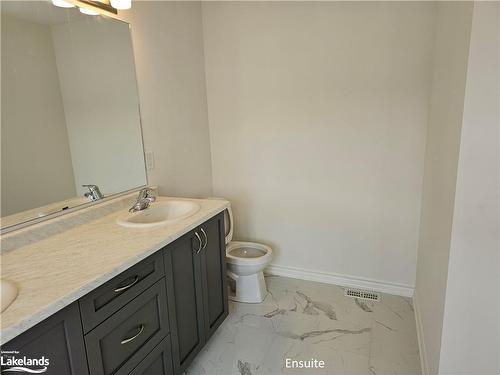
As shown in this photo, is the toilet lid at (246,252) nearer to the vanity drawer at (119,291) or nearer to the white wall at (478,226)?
the vanity drawer at (119,291)

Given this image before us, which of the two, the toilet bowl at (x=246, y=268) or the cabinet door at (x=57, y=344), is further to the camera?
the toilet bowl at (x=246, y=268)

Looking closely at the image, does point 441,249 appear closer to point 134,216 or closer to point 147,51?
point 134,216

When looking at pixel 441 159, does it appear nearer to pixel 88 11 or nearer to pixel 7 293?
pixel 7 293

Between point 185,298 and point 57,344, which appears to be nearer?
point 57,344

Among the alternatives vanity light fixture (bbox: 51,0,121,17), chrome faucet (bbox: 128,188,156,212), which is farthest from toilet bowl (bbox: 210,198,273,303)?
vanity light fixture (bbox: 51,0,121,17)

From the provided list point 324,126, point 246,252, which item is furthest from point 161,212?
point 324,126

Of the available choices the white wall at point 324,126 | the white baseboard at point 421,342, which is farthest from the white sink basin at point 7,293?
the white wall at point 324,126

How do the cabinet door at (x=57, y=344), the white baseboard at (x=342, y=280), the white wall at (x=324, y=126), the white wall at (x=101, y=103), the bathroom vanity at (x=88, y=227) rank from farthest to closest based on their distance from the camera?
the white baseboard at (x=342, y=280)
the white wall at (x=324, y=126)
the white wall at (x=101, y=103)
the bathroom vanity at (x=88, y=227)
the cabinet door at (x=57, y=344)

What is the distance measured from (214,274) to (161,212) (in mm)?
497

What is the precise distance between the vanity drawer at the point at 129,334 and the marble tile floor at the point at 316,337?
603mm

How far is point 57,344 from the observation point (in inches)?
37.6

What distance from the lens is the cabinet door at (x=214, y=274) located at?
5.87 feet

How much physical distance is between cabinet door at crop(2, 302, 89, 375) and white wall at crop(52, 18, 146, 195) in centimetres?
86

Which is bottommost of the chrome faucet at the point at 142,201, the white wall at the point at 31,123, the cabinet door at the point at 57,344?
the cabinet door at the point at 57,344
